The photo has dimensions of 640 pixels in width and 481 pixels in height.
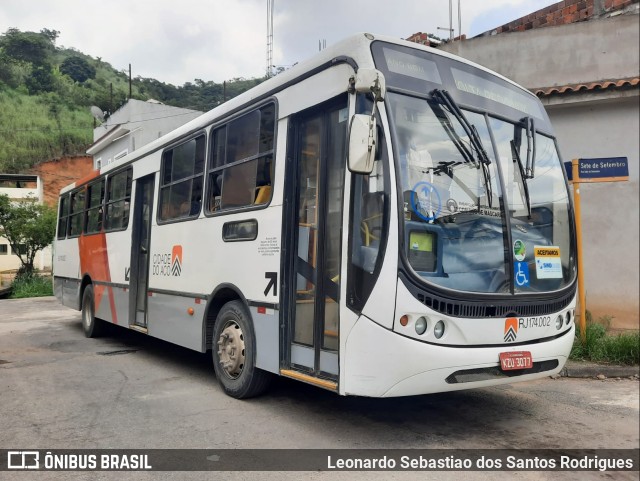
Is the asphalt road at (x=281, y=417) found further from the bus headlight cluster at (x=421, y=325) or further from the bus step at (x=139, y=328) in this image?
the bus headlight cluster at (x=421, y=325)

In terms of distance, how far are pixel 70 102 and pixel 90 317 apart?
30005 millimetres

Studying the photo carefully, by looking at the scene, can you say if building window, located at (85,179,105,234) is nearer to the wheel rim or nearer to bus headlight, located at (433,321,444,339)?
the wheel rim

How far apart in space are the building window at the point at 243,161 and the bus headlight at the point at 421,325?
1.93m

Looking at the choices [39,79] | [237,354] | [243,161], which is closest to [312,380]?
[237,354]

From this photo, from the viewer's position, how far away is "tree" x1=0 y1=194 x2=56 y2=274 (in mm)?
25422

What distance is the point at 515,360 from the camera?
408 cm

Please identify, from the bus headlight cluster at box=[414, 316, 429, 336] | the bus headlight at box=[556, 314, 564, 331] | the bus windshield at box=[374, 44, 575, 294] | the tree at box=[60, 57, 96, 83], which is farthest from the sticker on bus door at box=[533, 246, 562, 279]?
the tree at box=[60, 57, 96, 83]

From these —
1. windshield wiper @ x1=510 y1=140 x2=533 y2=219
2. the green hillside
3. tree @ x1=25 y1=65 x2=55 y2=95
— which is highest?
the green hillside

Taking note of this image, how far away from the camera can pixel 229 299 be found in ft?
19.0

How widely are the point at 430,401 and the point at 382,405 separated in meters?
0.49

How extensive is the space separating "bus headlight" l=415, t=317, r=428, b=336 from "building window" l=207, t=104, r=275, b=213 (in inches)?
75.8

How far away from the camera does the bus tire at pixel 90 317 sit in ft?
32.7

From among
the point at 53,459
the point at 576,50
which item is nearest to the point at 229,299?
the point at 53,459

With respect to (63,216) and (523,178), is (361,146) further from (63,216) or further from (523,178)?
(63,216)
